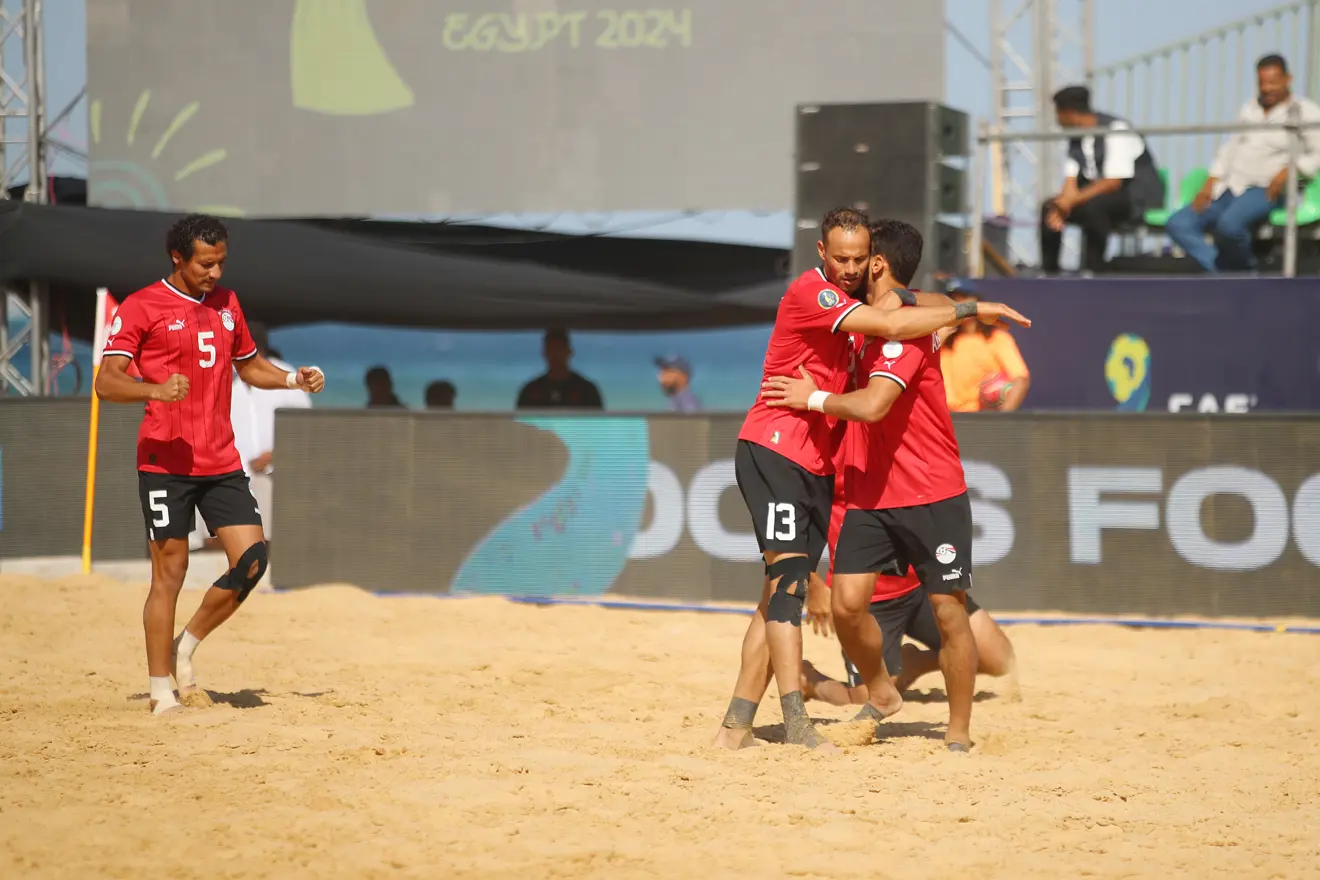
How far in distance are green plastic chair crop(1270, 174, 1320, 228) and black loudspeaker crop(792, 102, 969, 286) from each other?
8.50ft

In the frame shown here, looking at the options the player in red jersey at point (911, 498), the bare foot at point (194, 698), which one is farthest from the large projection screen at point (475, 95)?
the bare foot at point (194, 698)

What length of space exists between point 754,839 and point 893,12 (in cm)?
981

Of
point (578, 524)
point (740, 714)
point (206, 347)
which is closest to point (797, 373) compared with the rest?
point (740, 714)

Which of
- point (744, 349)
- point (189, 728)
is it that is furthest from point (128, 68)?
point (189, 728)

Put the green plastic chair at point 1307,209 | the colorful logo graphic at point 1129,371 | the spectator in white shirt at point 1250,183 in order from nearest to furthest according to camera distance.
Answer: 1. the colorful logo graphic at point 1129,371
2. the spectator in white shirt at point 1250,183
3. the green plastic chair at point 1307,209

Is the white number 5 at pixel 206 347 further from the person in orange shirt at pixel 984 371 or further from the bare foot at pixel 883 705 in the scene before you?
the person in orange shirt at pixel 984 371

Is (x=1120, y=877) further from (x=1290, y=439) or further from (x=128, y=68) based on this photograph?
(x=128, y=68)

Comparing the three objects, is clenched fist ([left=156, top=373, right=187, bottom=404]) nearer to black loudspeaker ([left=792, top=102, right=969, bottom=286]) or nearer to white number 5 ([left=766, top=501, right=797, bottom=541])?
white number 5 ([left=766, top=501, right=797, bottom=541])

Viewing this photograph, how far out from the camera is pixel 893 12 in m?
12.9

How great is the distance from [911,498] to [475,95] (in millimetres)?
8817

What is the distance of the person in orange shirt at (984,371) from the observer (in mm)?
10438

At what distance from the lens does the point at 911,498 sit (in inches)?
235

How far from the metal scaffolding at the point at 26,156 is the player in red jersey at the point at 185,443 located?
22.5 feet

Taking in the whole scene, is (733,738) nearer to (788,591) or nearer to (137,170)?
(788,591)
